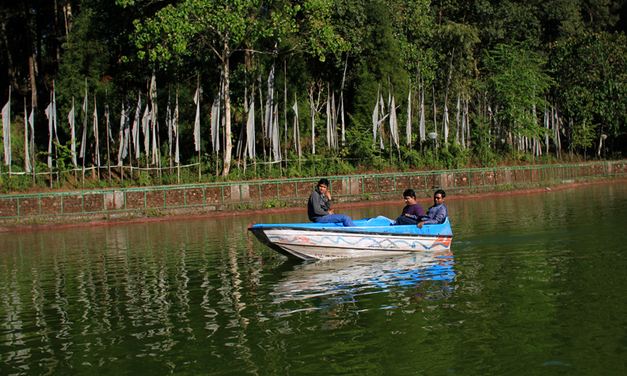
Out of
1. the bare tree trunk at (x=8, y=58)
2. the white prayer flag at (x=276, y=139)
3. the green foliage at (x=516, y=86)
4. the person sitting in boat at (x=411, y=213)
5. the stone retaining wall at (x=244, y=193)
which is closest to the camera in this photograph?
Answer: the person sitting in boat at (x=411, y=213)

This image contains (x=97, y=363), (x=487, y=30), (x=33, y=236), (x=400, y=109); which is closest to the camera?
(x=97, y=363)

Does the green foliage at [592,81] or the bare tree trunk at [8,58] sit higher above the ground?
the bare tree trunk at [8,58]

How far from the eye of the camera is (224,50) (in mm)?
46438

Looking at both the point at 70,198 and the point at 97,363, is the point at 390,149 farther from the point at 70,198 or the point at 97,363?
the point at 97,363

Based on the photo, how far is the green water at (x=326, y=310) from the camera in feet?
37.5

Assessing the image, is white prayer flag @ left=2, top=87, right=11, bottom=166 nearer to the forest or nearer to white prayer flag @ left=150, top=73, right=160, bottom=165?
the forest

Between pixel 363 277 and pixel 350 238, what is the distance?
9.72 ft

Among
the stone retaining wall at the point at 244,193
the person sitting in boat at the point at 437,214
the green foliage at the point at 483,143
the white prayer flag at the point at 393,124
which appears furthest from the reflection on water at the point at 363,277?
the green foliage at the point at 483,143

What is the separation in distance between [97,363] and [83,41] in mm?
43368

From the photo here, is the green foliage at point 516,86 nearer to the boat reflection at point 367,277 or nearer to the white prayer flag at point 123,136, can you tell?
the white prayer flag at point 123,136

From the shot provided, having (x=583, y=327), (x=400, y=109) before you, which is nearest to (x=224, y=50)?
(x=400, y=109)

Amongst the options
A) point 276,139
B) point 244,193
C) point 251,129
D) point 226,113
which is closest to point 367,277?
point 244,193

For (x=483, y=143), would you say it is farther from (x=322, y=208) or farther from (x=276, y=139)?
(x=322, y=208)

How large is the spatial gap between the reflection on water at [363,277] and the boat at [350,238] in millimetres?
263
